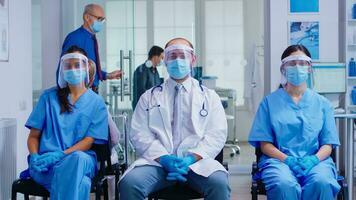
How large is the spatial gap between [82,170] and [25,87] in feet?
4.79

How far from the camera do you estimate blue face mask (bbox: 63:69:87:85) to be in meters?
3.06

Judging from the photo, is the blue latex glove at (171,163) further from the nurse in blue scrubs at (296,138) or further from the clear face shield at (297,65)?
the clear face shield at (297,65)

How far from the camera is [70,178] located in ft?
8.88

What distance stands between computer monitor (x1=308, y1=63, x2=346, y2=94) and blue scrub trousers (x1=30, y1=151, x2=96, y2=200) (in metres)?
2.54

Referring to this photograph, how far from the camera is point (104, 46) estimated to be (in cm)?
507

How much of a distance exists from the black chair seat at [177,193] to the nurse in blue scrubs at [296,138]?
0.39 metres

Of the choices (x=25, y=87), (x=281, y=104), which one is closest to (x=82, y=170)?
(x=281, y=104)

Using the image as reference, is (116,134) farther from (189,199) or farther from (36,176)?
(189,199)

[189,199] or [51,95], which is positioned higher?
[51,95]

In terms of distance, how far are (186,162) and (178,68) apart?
0.61m

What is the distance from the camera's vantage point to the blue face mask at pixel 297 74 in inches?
117

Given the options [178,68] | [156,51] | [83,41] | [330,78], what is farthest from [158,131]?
[156,51]

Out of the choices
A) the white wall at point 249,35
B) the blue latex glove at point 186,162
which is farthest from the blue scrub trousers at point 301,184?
A: the white wall at point 249,35

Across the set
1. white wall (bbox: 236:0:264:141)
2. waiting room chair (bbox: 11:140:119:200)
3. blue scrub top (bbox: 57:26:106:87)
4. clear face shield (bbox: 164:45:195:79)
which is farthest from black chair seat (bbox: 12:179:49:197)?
white wall (bbox: 236:0:264:141)
